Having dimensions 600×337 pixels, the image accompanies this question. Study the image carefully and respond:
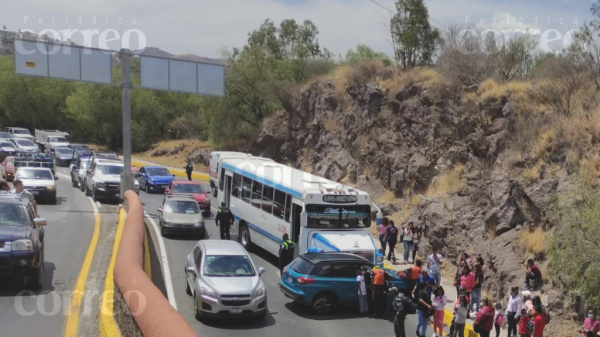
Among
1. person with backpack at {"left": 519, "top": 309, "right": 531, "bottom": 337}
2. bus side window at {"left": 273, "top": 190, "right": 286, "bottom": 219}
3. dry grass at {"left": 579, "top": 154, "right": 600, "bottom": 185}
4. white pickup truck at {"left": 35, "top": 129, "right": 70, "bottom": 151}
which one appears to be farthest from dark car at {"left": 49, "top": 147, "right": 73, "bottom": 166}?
person with backpack at {"left": 519, "top": 309, "right": 531, "bottom": 337}

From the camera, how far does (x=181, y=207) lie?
21.5 meters

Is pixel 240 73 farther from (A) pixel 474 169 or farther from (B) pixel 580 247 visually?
(B) pixel 580 247

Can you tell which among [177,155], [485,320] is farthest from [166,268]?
[177,155]

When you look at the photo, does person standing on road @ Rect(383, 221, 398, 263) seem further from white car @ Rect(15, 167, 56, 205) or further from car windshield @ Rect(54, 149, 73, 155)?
car windshield @ Rect(54, 149, 73, 155)

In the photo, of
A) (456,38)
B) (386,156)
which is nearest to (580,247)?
(386,156)

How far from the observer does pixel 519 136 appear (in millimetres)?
20719

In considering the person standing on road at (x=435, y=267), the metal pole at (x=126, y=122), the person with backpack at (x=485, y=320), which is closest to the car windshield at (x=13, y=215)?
the person with backpack at (x=485, y=320)

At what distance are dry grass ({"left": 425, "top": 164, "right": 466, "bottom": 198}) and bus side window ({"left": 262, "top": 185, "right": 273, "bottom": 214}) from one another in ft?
24.1

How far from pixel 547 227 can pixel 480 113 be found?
29.5 ft

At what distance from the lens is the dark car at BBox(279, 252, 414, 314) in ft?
46.0

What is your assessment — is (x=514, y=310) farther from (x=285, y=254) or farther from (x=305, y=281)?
(x=285, y=254)

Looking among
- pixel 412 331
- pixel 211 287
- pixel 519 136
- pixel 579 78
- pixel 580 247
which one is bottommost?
pixel 412 331

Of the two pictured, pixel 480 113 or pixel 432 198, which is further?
pixel 480 113

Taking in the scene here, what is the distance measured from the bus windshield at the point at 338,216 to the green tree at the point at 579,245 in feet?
18.9
